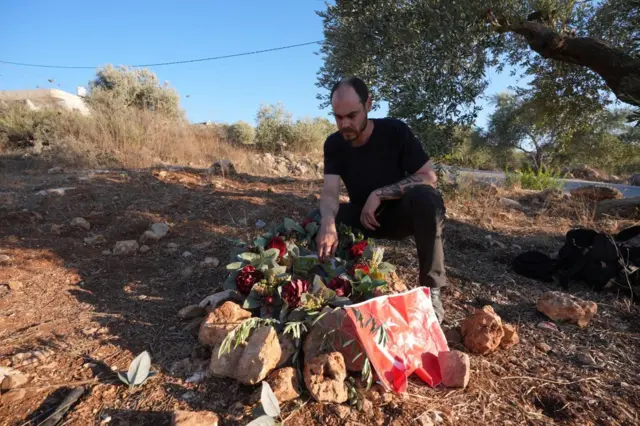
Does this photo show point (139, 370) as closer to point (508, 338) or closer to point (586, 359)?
point (508, 338)

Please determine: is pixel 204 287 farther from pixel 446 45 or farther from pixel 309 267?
pixel 446 45

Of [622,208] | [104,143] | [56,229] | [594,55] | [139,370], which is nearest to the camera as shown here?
[139,370]

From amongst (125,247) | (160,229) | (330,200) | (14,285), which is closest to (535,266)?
(330,200)

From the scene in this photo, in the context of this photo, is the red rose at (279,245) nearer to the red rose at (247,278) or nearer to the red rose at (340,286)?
the red rose at (247,278)

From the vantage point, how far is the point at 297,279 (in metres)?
1.96

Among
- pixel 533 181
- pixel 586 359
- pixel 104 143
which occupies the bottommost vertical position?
pixel 586 359

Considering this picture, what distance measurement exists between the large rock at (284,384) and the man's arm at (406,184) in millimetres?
1274

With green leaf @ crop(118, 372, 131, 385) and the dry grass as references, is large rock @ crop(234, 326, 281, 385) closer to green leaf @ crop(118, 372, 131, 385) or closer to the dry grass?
green leaf @ crop(118, 372, 131, 385)

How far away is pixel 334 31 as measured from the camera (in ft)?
16.7

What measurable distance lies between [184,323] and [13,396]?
0.80 metres

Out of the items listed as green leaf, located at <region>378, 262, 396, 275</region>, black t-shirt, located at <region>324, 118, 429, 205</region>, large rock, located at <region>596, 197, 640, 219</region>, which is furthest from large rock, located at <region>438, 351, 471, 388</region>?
large rock, located at <region>596, 197, 640, 219</region>

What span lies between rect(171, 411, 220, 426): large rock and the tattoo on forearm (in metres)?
1.58

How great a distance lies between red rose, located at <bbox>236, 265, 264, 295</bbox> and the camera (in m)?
1.91

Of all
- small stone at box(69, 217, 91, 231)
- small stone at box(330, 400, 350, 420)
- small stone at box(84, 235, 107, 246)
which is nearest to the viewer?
small stone at box(330, 400, 350, 420)
